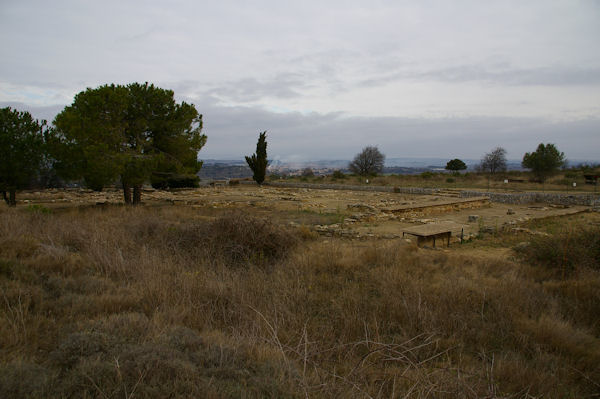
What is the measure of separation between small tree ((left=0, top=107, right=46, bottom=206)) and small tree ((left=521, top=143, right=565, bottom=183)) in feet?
129

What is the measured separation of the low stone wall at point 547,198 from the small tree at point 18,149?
2445cm

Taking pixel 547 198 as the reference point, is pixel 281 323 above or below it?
below

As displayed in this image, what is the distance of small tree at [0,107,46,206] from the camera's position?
1415 centimetres

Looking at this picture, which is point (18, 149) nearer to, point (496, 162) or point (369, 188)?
point (369, 188)

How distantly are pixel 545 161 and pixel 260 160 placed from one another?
28556 millimetres

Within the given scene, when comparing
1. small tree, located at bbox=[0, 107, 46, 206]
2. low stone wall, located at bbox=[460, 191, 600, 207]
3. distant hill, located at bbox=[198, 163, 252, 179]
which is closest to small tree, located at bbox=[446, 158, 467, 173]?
low stone wall, located at bbox=[460, 191, 600, 207]

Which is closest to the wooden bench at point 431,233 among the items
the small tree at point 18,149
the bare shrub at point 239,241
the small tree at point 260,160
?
the bare shrub at point 239,241

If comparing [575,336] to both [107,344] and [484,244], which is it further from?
[484,244]

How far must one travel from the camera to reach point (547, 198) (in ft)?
65.3

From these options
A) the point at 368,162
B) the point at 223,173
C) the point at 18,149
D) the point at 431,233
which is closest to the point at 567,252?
the point at 431,233

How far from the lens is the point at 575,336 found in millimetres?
3551

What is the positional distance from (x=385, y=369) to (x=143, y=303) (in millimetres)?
2726

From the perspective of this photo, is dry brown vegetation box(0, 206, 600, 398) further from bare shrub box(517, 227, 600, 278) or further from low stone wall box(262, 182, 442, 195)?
low stone wall box(262, 182, 442, 195)

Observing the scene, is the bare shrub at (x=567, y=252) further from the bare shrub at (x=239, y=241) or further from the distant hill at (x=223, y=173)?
the distant hill at (x=223, y=173)
